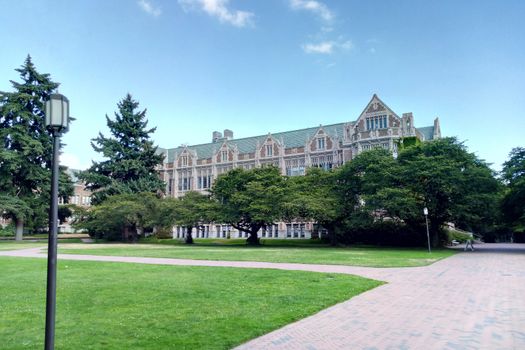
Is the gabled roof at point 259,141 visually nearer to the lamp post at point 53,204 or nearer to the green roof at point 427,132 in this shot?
the green roof at point 427,132

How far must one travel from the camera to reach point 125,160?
62.0m

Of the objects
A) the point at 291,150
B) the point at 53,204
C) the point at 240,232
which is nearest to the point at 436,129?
the point at 291,150

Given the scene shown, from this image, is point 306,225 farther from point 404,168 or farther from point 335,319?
point 335,319

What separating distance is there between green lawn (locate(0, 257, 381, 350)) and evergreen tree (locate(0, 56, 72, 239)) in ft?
129

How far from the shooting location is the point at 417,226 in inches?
1645

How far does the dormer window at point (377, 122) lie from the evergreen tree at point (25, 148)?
40686 mm

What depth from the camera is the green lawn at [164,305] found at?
6895mm

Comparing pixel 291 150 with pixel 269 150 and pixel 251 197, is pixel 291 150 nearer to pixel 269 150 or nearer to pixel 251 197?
pixel 269 150

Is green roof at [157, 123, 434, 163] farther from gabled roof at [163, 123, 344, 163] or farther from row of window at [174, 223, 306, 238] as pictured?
row of window at [174, 223, 306, 238]

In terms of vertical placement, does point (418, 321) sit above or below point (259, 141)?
below

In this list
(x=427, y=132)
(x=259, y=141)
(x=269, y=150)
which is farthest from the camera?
(x=259, y=141)

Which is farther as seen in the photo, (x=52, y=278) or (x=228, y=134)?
(x=228, y=134)

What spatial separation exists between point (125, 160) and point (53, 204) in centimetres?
5958

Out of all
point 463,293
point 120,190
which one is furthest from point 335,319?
point 120,190
